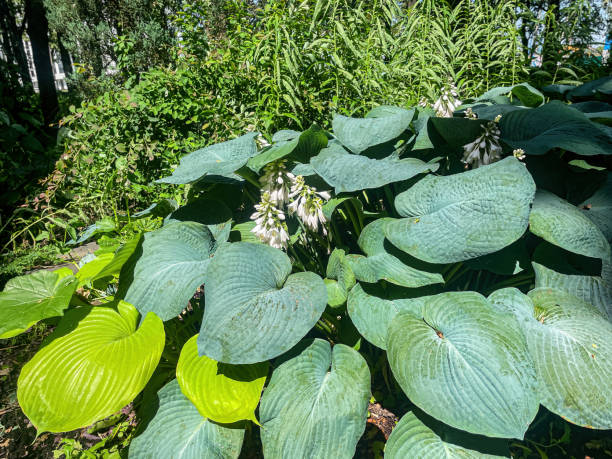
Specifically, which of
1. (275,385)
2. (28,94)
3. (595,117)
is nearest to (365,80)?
(595,117)

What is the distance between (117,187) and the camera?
3.19 metres

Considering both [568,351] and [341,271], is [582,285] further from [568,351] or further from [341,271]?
[341,271]

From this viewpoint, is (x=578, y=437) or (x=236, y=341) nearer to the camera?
(x=236, y=341)

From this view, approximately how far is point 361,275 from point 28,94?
6731 millimetres

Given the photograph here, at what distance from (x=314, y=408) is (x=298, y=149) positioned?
1.05 metres

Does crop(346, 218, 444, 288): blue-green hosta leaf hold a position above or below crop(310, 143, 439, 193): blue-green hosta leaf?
below

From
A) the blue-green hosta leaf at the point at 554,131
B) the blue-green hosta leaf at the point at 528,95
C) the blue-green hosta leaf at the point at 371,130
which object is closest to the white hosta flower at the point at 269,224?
the blue-green hosta leaf at the point at 371,130

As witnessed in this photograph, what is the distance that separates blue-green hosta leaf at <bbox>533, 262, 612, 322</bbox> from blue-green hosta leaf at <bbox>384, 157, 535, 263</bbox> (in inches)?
12.7

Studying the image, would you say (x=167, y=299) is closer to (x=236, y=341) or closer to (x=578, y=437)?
(x=236, y=341)

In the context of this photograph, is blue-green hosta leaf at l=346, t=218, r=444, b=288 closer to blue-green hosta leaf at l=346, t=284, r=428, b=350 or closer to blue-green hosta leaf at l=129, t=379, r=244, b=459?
blue-green hosta leaf at l=346, t=284, r=428, b=350

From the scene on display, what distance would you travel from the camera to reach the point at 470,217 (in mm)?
1216

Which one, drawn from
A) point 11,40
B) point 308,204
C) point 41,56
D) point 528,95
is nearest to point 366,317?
point 308,204

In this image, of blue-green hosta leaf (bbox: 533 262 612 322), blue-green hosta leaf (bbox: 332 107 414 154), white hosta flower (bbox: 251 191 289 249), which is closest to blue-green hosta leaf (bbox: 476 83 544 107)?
blue-green hosta leaf (bbox: 332 107 414 154)

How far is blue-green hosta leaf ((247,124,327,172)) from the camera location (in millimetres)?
1478
